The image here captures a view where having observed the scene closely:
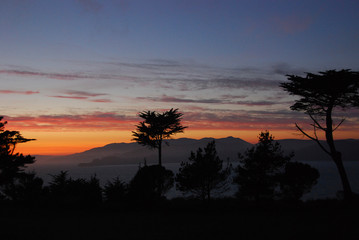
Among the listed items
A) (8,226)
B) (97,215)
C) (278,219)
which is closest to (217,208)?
(278,219)

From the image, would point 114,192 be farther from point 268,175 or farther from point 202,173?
point 268,175

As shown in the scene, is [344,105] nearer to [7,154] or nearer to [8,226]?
[8,226]

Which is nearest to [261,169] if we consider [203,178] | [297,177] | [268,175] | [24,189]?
[268,175]

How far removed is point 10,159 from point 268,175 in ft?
83.5

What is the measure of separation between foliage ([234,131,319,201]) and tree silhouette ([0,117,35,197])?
21230 mm

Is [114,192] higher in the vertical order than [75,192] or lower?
lower

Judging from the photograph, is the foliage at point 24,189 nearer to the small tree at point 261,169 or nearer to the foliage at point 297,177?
the small tree at point 261,169

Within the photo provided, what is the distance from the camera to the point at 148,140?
37781 mm

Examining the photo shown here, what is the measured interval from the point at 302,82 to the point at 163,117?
17718 millimetres

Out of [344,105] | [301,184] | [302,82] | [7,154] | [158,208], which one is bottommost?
[158,208]

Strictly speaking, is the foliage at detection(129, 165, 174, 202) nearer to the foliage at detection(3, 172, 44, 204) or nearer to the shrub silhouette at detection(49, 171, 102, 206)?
the shrub silhouette at detection(49, 171, 102, 206)

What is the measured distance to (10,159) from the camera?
98.8ft

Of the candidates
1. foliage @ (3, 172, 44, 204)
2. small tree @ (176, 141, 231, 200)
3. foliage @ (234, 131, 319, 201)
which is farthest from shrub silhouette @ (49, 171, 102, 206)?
foliage @ (234, 131, 319, 201)

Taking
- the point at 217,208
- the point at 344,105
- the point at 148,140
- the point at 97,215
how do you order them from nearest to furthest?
the point at 97,215, the point at 344,105, the point at 217,208, the point at 148,140
